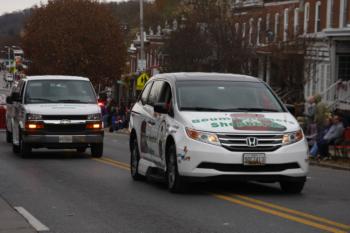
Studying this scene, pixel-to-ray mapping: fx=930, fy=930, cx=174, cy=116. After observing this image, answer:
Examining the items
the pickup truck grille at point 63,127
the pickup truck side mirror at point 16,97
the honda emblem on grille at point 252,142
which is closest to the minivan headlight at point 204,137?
the honda emblem on grille at point 252,142

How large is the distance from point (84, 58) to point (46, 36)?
3599 millimetres

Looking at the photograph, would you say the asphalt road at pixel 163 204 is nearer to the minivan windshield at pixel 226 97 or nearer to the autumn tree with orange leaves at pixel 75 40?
the minivan windshield at pixel 226 97

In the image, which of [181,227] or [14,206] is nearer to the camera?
[181,227]

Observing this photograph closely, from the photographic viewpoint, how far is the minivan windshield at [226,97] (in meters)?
14.1

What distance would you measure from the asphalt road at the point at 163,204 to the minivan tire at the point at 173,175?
0.14m

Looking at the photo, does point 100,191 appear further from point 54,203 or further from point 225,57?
point 225,57

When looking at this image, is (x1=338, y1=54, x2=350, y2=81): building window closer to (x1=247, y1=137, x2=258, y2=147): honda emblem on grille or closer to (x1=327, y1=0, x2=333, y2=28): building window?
(x1=327, y1=0, x2=333, y2=28): building window

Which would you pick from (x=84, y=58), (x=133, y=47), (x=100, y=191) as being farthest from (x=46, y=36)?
(x=100, y=191)

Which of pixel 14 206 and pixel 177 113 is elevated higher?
pixel 177 113

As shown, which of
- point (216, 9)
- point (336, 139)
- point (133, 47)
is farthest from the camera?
point (133, 47)

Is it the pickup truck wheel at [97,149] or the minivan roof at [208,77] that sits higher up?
the minivan roof at [208,77]

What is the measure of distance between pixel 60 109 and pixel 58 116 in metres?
0.17

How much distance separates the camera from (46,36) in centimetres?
7606

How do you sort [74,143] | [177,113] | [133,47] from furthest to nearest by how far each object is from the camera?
[133,47]
[74,143]
[177,113]
